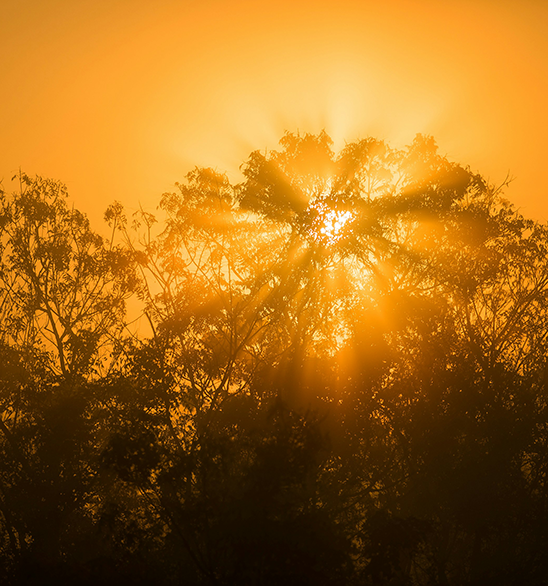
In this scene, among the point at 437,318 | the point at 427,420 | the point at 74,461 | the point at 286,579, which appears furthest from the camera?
the point at 437,318

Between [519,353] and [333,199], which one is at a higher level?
[333,199]

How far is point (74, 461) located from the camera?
20.5 m

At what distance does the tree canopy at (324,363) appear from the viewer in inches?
798

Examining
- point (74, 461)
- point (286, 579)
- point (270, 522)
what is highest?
point (74, 461)

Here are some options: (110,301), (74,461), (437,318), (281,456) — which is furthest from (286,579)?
(110,301)

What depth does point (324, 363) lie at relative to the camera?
20.4 metres

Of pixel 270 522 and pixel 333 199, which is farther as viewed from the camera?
pixel 333 199

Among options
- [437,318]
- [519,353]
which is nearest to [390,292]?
[437,318]

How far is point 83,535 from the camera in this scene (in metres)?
21.0

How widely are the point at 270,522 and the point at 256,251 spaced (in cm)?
1464

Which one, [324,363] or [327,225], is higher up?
[327,225]

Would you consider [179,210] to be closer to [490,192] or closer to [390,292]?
[390,292]

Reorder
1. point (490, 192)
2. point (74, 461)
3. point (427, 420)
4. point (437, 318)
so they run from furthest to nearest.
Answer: point (490, 192)
point (437, 318)
point (427, 420)
point (74, 461)

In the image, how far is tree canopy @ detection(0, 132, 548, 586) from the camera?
798 inches
